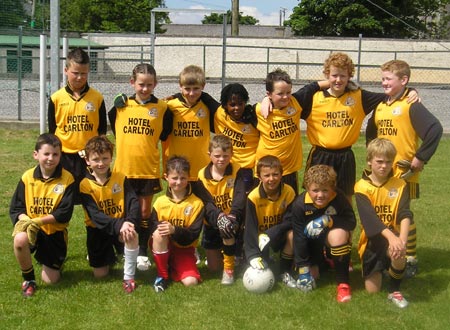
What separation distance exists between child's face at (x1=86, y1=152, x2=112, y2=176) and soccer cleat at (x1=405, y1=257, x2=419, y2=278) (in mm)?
2653

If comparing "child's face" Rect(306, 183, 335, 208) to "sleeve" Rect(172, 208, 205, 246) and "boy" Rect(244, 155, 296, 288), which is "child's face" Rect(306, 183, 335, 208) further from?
"sleeve" Rect(172, 208, 205, 246)

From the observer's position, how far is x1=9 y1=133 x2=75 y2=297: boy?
446 cm

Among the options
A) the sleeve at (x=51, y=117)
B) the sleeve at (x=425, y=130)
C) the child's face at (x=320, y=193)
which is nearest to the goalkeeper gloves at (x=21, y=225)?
the sleeve at (x=51, y=117)

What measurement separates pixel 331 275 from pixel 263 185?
3.36ft

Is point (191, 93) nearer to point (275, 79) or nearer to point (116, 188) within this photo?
point (275, 79)

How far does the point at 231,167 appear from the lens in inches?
196

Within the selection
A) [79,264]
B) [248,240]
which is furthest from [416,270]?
[79,264]

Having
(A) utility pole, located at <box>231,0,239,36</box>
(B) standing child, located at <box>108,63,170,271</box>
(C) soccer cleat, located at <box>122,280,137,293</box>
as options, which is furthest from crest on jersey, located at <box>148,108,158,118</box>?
(A) utility pole, located at <box>231,0,239,36</box>

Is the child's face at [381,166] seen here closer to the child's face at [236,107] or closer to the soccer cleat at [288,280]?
the soccer cleat at [288,280]

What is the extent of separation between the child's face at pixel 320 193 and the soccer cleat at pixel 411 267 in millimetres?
1007

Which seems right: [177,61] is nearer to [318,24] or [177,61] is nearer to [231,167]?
[318,24]

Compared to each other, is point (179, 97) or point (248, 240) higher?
point (179, 97)

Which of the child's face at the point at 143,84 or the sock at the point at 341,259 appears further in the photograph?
the child's face at the point at 143,84

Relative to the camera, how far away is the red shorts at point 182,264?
15.8 feet
